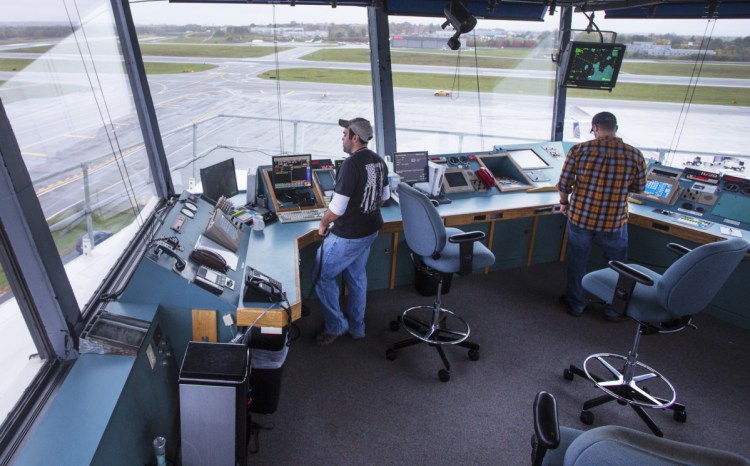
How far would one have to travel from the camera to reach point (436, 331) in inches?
115

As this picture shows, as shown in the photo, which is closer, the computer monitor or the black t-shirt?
the black t-shirt

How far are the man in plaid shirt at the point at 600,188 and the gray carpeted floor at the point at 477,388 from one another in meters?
0.49

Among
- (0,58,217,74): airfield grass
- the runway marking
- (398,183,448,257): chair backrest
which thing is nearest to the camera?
(0,58,217,74): airfield grass

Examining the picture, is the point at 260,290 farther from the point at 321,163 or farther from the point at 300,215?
the point at 321,163

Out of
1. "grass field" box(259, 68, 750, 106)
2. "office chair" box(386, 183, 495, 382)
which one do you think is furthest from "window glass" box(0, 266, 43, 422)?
"grass field" box(259, 68, 750, 106)

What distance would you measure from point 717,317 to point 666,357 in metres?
0.84

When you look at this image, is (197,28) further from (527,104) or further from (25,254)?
(527,104)

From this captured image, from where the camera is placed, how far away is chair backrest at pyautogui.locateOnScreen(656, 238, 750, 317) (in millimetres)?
2014

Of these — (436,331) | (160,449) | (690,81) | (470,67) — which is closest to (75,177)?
(160,449)

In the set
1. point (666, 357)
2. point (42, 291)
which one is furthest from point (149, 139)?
point (666, 357)

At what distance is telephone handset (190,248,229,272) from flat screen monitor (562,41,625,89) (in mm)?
3219

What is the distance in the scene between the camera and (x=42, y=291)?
4.91 feet

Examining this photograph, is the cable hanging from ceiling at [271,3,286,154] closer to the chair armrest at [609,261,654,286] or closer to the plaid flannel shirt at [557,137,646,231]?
the plaid flannel shirt at [557,137,646,231]

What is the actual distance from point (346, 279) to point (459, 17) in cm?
214
